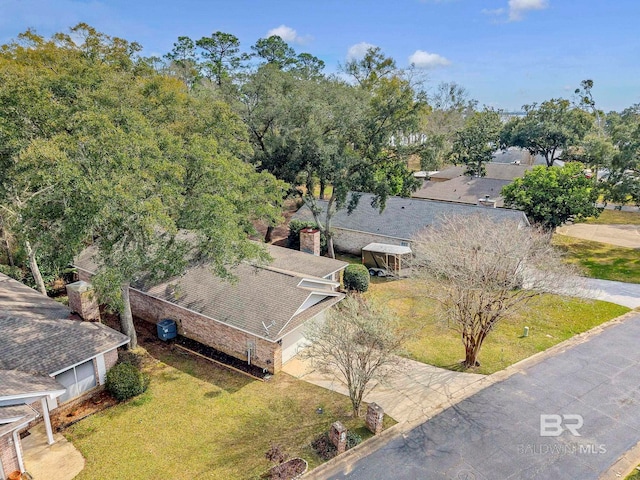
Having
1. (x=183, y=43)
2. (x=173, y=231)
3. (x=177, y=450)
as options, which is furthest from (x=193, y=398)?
(x=183, y=43)

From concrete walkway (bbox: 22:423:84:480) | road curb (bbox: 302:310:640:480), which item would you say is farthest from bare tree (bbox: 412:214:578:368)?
concrete walkway (bbox: 22:423:84:480)

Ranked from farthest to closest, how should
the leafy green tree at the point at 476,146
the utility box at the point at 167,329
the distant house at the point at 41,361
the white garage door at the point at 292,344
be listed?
the leafy green tree at the point at 476,146 → the utility box at the point at 167,329 → the white garage door at the point at 292,344 → the distant house at the point at 41,361

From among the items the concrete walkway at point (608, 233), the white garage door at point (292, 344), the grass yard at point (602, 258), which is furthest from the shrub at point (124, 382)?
the concrete walkway at point (608, 233)

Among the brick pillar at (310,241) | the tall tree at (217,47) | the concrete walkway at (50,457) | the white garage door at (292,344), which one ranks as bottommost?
the concrete walkway at (50,457)

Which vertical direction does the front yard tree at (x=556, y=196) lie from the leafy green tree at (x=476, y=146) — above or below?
below

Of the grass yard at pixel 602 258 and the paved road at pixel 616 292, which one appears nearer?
the paved road at pixel 616 292

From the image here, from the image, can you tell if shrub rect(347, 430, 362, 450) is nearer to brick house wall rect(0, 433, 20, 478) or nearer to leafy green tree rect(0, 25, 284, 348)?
leafy green tree rect(0, 25, 284, 348)

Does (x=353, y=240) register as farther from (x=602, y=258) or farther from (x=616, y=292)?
(x=602, y=258)
